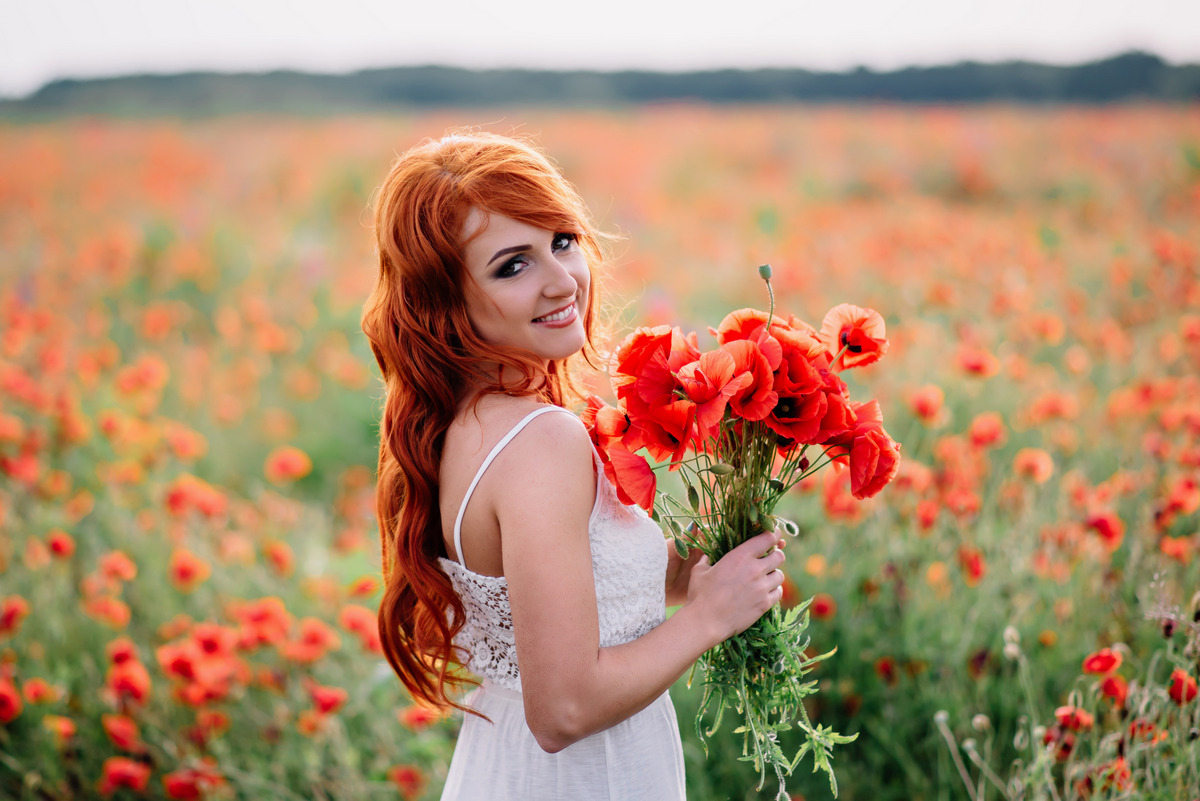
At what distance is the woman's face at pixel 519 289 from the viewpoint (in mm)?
1301

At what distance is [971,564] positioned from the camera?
2.24 m

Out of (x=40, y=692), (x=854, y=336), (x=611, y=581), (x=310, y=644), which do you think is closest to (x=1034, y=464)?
(x=854, y=336)

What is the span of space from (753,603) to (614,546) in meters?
0.24

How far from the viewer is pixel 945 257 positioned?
17.0ft

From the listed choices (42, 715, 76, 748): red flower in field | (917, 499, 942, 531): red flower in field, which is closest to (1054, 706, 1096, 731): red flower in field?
(917, 499, 942, 531): red flower in field

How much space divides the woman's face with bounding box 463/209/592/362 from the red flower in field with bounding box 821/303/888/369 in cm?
41

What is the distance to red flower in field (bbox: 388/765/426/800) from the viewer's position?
209 cm

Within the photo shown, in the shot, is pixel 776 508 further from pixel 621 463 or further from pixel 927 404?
pixel 621 463

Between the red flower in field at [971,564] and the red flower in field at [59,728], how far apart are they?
96.3 inches

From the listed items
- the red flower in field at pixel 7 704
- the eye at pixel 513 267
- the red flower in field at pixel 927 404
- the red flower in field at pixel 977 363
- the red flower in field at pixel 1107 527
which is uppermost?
the eye at pixel 513 267

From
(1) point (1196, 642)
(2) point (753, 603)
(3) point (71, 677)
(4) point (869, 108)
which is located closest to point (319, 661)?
(3) point (71, 677)

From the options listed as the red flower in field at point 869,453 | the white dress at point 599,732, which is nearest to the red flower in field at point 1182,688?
the red flower in field at point 869,453

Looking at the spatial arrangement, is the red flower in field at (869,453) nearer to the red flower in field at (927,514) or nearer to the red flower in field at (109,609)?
the red flower in field at (927,514)

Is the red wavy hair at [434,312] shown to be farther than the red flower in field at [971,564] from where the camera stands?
No
